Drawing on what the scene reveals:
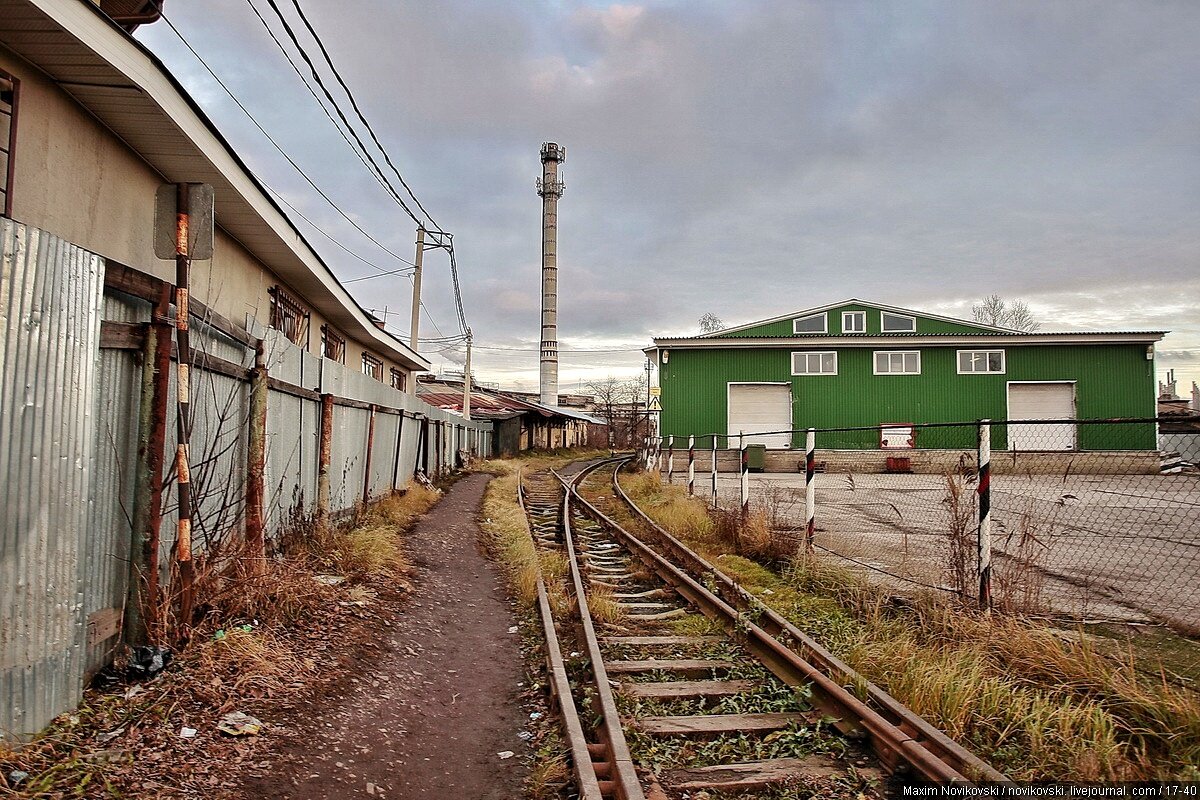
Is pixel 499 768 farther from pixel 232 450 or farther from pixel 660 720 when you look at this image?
pixel 232 450

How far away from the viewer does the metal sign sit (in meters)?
4.84

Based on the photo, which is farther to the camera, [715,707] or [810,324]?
[810,324]

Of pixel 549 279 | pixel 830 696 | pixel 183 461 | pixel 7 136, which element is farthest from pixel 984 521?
pixel 549 279

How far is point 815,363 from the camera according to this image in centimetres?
3000

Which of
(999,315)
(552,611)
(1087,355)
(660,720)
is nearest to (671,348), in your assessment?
(1087,355)

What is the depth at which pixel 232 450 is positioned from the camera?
5961mm

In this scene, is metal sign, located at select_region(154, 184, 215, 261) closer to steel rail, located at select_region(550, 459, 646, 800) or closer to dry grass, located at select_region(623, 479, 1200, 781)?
steel rail, located at select_region(550, 459, 646, 800)

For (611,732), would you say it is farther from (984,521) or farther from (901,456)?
(901,456)

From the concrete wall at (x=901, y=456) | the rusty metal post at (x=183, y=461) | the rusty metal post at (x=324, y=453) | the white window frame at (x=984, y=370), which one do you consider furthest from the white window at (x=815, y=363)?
the rusty metal post at (x=183, y=461)

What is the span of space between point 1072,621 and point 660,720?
144 inches

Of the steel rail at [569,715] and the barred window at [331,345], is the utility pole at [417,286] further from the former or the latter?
the steel rail at [569,715]

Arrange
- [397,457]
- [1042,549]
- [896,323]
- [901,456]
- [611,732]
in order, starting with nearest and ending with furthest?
[611,732] → [1042,549] → [397,457] → [901,456] → [896,323]

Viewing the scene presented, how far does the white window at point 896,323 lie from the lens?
31656mm

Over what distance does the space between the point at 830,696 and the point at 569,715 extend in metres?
1.54
